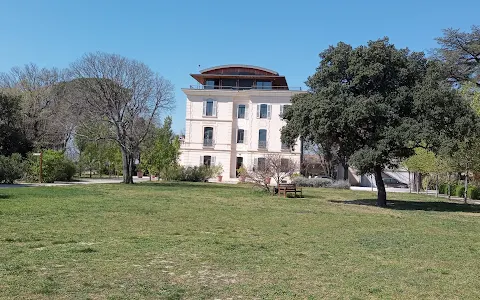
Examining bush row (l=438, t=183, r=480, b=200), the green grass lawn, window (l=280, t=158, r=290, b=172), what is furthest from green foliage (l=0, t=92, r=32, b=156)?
bush row (l=438, t=183, r=480, b=200)

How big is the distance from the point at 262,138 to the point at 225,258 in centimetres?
4260

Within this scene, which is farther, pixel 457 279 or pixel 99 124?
A: pixel 99 124

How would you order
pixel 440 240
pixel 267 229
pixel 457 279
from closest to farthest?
pixel 457 279
pixel 440 240
pixel 267 229

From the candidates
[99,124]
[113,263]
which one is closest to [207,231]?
[113,263]

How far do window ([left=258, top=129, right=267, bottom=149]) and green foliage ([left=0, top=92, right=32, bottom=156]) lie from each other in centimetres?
2343

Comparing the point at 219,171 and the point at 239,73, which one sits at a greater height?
the point at 239,73

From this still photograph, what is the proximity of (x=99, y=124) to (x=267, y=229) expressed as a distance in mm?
27183

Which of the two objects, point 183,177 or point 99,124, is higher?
point 99,124

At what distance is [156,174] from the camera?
4628 cm

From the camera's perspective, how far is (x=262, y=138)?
165 ft

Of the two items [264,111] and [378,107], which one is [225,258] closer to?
[378,107]

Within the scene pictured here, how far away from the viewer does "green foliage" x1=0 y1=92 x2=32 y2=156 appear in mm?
38250

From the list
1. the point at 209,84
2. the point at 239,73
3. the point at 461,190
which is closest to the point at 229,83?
the point at 239,73

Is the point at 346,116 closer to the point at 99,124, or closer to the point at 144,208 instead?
the point at 144,208
